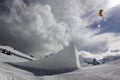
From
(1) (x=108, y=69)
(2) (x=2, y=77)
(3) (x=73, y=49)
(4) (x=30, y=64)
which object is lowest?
(2) (x=2, y=77)

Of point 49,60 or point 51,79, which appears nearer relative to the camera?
point 51,79

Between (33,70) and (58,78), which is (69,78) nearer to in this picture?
(58,78)

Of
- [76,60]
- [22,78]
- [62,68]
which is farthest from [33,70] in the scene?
[22,78]

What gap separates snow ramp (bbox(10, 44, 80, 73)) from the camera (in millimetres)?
31703

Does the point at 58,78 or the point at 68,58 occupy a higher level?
the point at 68,58

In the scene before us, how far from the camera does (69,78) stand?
24.1 metres

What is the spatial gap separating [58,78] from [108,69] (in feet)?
23.8

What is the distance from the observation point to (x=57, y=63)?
33688 mm

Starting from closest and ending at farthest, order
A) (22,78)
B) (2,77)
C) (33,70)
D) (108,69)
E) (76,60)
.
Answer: (2,77) → (22,78) → (108,69) → (33,70) → (76,60)

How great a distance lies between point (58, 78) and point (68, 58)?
33.9ft

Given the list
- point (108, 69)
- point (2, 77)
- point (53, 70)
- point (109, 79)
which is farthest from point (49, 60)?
point (2, 77)

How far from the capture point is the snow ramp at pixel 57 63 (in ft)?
104

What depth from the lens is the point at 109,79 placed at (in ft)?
78.3

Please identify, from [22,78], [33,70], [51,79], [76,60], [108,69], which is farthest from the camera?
[76,60]
